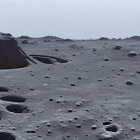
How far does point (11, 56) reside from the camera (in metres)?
10.2

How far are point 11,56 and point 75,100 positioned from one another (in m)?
3.26

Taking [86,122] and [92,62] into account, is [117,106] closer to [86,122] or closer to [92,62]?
[86,122]

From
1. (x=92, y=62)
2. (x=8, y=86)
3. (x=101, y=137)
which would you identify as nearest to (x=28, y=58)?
(x=92, y=62)

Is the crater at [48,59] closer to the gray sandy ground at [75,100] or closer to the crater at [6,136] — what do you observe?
the gray sandy ground at [75,100]

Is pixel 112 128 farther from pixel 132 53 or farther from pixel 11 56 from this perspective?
pixel 132 53

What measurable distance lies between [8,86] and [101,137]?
245 centimetres

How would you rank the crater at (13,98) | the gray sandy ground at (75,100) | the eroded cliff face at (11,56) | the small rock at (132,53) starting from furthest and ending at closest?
the small rock at (132,53) → the eroded cliff face at (11,56) → the crater at (13,98) → the gray sandy ground at (75,100)

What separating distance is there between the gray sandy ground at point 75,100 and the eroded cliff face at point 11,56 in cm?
38

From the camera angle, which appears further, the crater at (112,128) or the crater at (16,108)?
the crater at (16,108)

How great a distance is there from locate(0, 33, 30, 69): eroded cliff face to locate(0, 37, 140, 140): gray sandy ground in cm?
38

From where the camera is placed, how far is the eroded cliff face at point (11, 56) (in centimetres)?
1012

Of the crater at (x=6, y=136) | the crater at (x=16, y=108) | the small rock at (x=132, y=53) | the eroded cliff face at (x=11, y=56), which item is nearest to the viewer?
the crater at (x=6, y=136)

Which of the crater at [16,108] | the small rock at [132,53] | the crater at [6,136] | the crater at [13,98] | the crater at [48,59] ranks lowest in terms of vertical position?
the crater at [6,136]

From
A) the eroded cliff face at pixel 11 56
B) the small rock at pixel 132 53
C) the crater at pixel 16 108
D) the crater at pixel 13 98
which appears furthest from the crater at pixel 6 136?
the small rock at pixel 132 53
